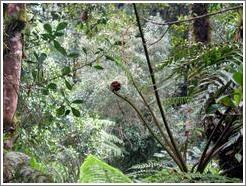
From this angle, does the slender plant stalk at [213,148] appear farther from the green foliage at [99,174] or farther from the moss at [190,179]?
the green foliage at [99,174]

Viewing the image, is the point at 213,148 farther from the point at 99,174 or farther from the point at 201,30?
the point at 201,30

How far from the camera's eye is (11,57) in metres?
1.28

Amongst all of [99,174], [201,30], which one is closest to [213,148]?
[99,174]

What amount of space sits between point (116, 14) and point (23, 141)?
0.93 m

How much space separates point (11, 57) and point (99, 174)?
63 centimetres

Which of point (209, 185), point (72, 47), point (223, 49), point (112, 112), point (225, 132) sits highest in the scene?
point (72, 47)

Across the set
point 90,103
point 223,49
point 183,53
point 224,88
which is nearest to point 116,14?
point 183,53

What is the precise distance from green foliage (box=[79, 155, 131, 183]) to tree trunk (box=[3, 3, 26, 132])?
416 mm

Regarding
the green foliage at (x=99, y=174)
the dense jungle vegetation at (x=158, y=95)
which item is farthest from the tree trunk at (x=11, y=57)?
the green foliage at (x=99, y=174)

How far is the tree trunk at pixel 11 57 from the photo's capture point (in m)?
1.21

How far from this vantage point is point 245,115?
0.88 metres

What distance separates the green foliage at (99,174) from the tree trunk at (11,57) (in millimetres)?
416

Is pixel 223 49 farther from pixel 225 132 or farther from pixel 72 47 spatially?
pixel 72 47

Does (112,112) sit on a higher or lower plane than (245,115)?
higher
